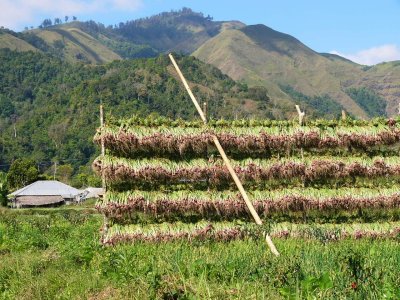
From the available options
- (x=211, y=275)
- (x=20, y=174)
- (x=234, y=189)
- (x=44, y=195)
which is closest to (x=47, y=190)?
(x=44, y=195)

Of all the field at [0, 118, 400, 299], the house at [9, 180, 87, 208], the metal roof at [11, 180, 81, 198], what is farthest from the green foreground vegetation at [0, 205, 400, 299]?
the metal roof at [11, 180, 81, 198]

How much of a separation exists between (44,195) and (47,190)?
149 centimetres

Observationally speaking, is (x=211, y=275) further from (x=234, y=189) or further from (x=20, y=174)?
(x=20, y=174)

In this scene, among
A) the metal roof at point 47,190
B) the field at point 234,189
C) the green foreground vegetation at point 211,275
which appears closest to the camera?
the green foreground vegetation at point 211,275

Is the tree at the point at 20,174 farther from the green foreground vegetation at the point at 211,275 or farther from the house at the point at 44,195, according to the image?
the green foreground vegetation at the point at 211,275

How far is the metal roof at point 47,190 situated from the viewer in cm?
9254

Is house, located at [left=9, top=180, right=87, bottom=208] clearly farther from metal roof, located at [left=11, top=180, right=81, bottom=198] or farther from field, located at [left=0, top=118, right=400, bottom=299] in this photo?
field, located at [left=0, top=118, right=400, bottom=299]

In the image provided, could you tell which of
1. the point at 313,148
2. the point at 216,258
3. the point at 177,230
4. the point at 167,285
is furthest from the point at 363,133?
the point at 167,285

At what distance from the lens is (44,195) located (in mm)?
94812

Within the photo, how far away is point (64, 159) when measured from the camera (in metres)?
155

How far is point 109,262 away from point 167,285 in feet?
7.73

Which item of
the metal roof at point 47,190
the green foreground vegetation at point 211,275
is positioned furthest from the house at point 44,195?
the green foreground vegetation at point 211,275

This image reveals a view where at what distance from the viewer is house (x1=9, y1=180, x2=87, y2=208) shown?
3580 inches

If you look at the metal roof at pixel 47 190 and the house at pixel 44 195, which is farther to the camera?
the metal roof at pixel 47 190
